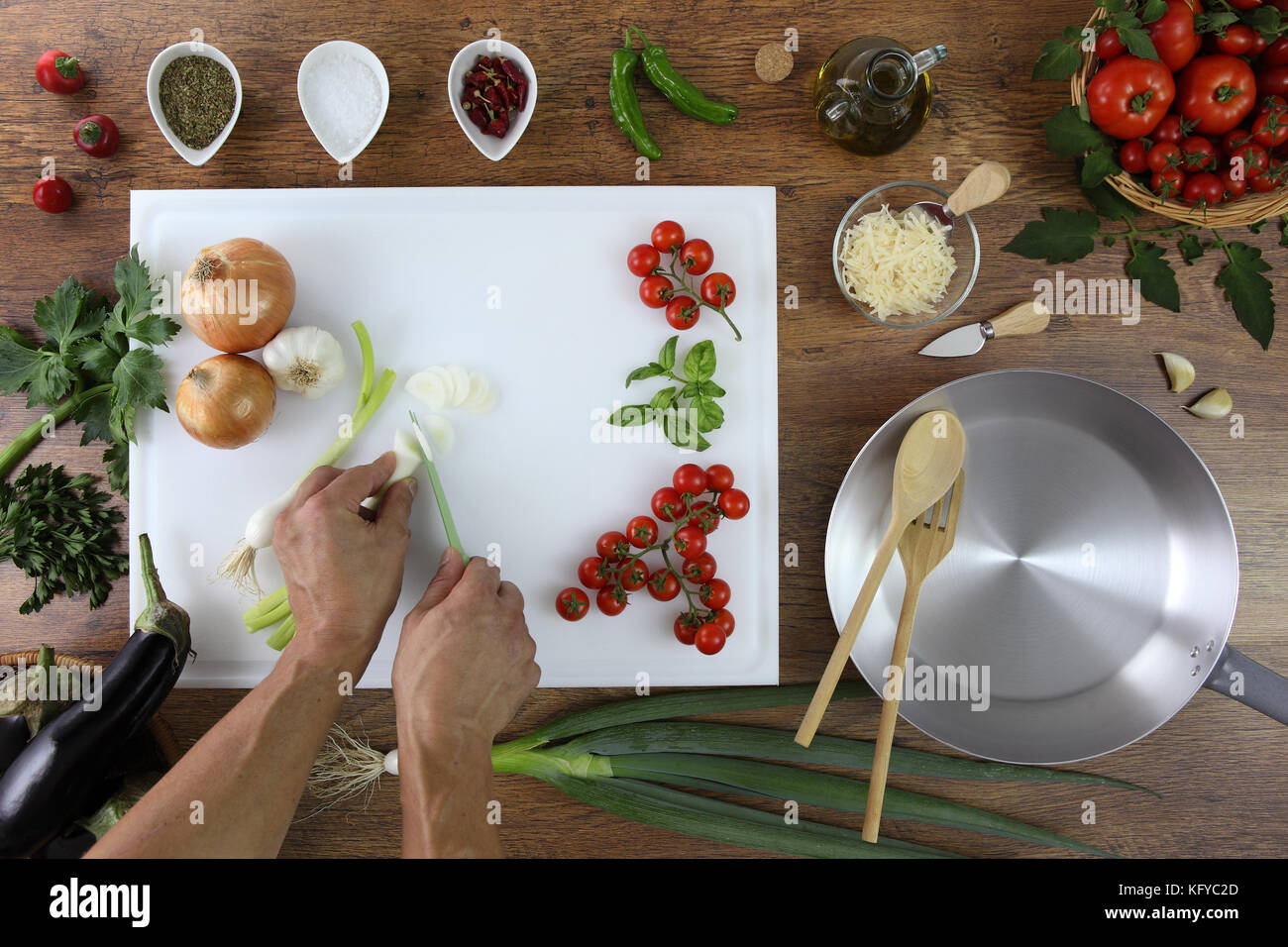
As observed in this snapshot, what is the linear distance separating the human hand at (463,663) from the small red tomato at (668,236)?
0.49 meters

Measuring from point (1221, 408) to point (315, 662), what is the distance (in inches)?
50.5

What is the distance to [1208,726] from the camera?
3.63 feet

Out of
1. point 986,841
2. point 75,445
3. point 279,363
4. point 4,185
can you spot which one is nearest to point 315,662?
point 279,363

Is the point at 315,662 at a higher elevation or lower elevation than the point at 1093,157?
lower

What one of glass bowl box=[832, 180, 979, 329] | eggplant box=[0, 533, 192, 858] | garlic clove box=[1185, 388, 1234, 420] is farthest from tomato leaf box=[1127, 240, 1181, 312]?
eggplant box=[0, 533, 192, 858]

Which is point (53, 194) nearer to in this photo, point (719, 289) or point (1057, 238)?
point (719, 289)

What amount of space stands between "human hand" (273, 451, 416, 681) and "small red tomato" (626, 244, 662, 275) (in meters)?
0.46

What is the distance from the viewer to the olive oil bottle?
974 millimetres

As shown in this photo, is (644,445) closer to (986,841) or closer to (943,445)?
(943,445)

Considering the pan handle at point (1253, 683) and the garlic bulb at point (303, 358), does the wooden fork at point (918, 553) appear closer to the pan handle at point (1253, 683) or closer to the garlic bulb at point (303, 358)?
the pan handle at point (1253, 683)

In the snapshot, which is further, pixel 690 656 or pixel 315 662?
pixel 690 656

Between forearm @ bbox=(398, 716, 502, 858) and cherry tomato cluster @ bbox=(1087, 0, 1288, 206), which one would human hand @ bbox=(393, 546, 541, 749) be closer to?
forearm @ bbox=(398, 716, 502, 858)

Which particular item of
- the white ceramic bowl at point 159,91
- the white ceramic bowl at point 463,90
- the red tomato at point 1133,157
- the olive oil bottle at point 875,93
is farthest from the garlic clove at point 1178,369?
the white ceramic bowl at point 159,91

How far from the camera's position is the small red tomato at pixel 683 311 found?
3.36ft
